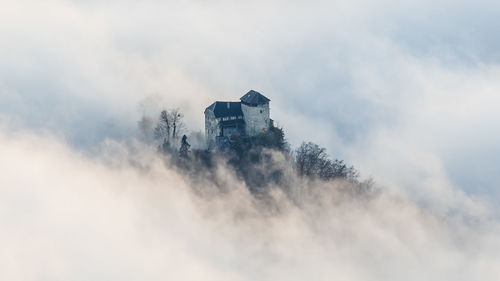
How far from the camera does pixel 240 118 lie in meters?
95.9

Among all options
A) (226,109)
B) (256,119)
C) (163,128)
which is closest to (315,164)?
(256,119)

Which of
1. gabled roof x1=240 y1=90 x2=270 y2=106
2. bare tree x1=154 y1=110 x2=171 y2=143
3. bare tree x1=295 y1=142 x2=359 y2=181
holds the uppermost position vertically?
gabled roof x1=240 y1=90 x2=270 y2=106

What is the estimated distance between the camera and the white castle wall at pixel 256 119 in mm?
94694

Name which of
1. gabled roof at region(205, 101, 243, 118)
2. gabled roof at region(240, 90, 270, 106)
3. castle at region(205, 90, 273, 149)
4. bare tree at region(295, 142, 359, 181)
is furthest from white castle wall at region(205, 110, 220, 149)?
bare tree at region(295, 142, 359, 181)

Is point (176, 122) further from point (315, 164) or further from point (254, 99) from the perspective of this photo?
point (315, 164)

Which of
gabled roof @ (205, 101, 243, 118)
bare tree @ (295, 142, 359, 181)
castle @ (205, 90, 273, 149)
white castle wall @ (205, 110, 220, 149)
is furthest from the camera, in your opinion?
bare tree @ (295, 142, 359, 181)

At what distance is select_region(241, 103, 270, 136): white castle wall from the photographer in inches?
3728

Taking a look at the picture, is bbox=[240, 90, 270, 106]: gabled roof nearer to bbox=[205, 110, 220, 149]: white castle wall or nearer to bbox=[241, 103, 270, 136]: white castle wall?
bbox=[241, 103, 270, 136]: white castle wall

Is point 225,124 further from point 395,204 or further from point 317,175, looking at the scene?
point 395,204

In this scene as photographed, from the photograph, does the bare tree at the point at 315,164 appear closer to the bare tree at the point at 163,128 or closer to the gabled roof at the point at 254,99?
the gabled roof at the point at 254,99

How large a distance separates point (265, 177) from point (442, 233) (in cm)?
8594

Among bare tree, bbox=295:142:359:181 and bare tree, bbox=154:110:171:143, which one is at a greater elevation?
bare tree, bbox=154:110:171:143

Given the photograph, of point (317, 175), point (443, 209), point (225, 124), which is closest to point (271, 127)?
point (225, 124)

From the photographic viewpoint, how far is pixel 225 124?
95.2 m
